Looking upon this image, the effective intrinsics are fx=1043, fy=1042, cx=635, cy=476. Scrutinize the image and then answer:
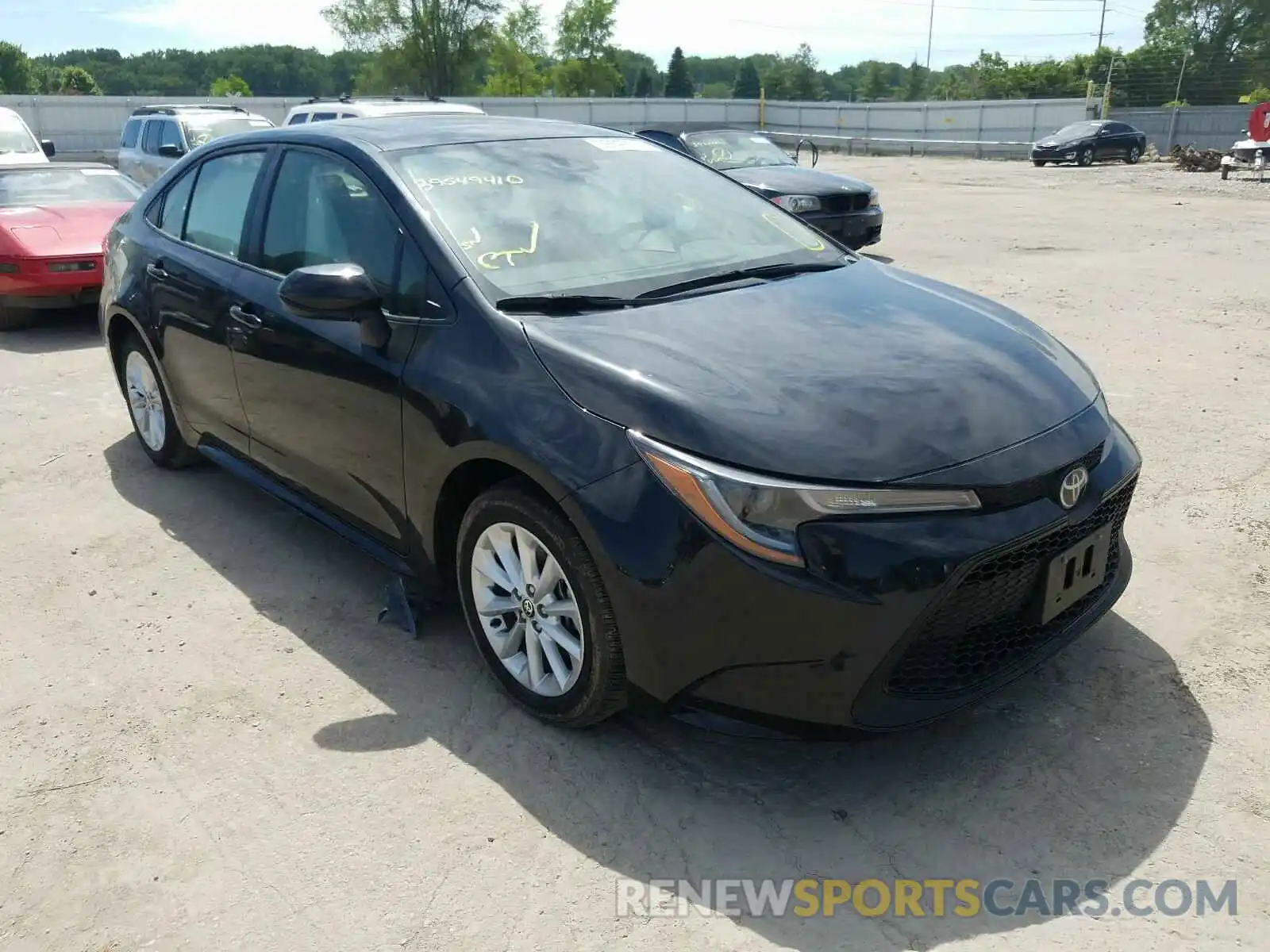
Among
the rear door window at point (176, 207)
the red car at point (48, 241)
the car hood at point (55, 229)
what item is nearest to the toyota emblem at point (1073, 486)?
the rear door window at point (176, 207)

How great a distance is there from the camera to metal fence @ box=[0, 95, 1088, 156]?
32.0 meters

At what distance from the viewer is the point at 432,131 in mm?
3910

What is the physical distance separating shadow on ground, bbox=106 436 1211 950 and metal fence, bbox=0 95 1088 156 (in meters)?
29.5

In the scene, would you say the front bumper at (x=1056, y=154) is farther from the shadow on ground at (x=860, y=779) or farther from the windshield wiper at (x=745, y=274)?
the shadow on ground at (x=860, y=779)

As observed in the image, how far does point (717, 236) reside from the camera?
12.5 ft

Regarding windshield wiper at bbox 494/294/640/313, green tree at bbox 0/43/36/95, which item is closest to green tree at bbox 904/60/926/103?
green tree at bbox 0/43/36/95

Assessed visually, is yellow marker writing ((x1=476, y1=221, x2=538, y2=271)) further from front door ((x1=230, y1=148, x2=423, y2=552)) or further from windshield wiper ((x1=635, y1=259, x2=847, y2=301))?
windshield wiper ((x1=635, y1=259, x2=847, y2=301))

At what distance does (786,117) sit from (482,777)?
48791 millimetres

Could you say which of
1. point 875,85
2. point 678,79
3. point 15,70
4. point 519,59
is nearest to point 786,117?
point 519,59

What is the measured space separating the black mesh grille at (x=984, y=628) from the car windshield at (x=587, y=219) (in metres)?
1.41

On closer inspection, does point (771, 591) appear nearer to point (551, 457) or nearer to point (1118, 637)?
point (551, 457)

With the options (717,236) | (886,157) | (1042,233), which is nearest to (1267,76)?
(886,157)

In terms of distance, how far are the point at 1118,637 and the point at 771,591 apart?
67.1 inches

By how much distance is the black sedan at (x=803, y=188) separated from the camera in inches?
440
